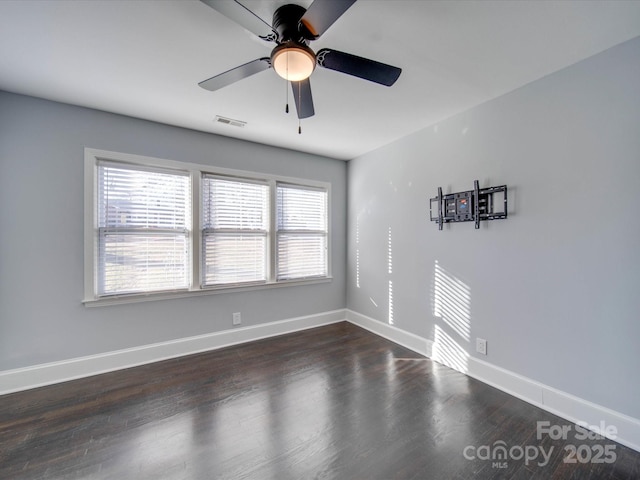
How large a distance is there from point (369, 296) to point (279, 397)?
202 centimetres

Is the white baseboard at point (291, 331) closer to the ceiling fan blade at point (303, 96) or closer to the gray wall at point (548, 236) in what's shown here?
the gray wall at point (548, 236)

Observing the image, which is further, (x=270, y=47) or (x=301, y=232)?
(x=301, y=232)

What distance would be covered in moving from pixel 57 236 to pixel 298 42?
2.78m


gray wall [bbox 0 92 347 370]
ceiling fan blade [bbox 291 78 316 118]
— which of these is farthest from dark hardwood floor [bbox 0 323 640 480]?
ceiling fan blade [bbox 291 78 316 118]

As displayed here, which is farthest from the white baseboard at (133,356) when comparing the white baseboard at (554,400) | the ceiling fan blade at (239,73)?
the ceiling fan blade at (239,73)

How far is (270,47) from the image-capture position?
1.82m

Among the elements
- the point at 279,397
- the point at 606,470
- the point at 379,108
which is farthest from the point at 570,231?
the point at 279,397

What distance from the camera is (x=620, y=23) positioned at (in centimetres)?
158

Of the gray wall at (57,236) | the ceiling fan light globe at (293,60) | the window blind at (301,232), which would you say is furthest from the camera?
the window blind at (301,232)

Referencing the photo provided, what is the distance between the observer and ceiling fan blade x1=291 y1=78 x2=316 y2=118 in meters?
1.75

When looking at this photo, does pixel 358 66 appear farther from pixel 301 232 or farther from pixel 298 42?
pixel 301 232

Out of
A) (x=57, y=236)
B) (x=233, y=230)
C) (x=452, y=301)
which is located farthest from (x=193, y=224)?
(x=452, y=301)

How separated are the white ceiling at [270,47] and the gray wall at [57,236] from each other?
0.74ft

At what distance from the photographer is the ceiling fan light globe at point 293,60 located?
1430mm
